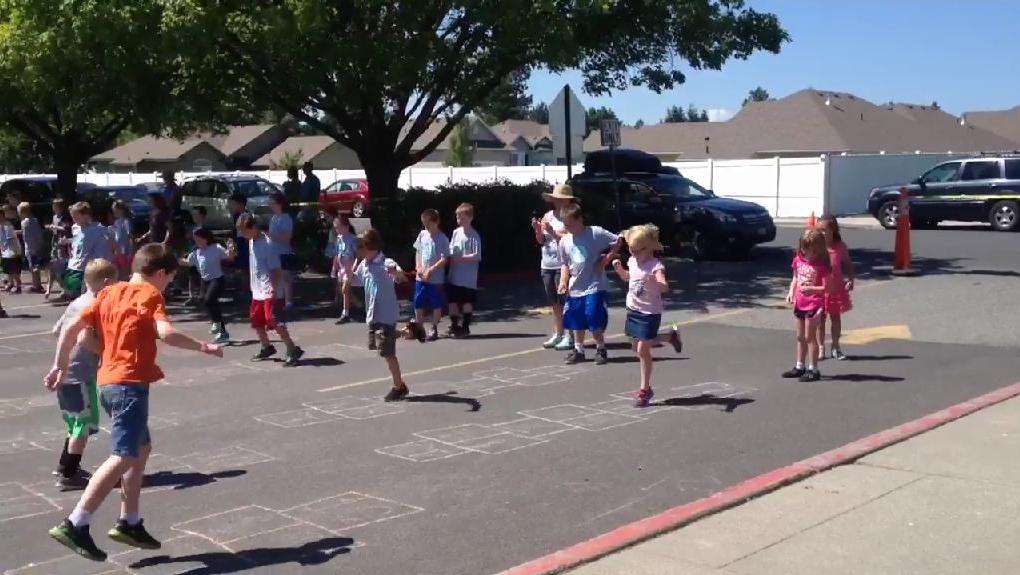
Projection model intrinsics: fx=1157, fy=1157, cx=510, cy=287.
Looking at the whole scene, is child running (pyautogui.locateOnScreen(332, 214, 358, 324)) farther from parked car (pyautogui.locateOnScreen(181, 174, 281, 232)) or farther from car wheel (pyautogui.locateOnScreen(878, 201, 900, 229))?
car wheel (pyautogui.locateOnScreen(878, 201, 900, 229))

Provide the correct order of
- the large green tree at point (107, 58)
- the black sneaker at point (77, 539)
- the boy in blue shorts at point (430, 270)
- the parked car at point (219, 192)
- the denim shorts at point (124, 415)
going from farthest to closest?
the parked car at point (219, 192), the large green tree at point (107, 58), the boy in blue shorts at point (430, 270), the denim shorts at point (124, 415), the black sneaker at point (77, 539)

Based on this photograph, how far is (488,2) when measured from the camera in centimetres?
1661

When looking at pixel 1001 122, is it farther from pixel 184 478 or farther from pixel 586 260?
pixel 184 478

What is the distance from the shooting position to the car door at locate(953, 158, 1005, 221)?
2750 cm

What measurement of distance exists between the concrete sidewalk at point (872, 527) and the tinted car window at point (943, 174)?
72.5ft

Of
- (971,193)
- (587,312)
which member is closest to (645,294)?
(587,312)

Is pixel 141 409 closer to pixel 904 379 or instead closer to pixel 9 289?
pixel 904 379

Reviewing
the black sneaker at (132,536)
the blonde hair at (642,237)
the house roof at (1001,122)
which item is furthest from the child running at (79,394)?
the house roof at (1001,122)

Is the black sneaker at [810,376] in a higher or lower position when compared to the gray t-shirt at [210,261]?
lower

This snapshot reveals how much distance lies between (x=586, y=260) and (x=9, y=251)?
11559 millimetres

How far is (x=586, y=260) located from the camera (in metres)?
11.1

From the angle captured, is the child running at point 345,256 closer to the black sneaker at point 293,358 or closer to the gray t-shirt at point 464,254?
the gray t-shirt at point 464,254

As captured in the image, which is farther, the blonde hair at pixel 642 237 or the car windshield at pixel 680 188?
the car windshield at pixel 680 188

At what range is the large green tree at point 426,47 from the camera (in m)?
16.4
